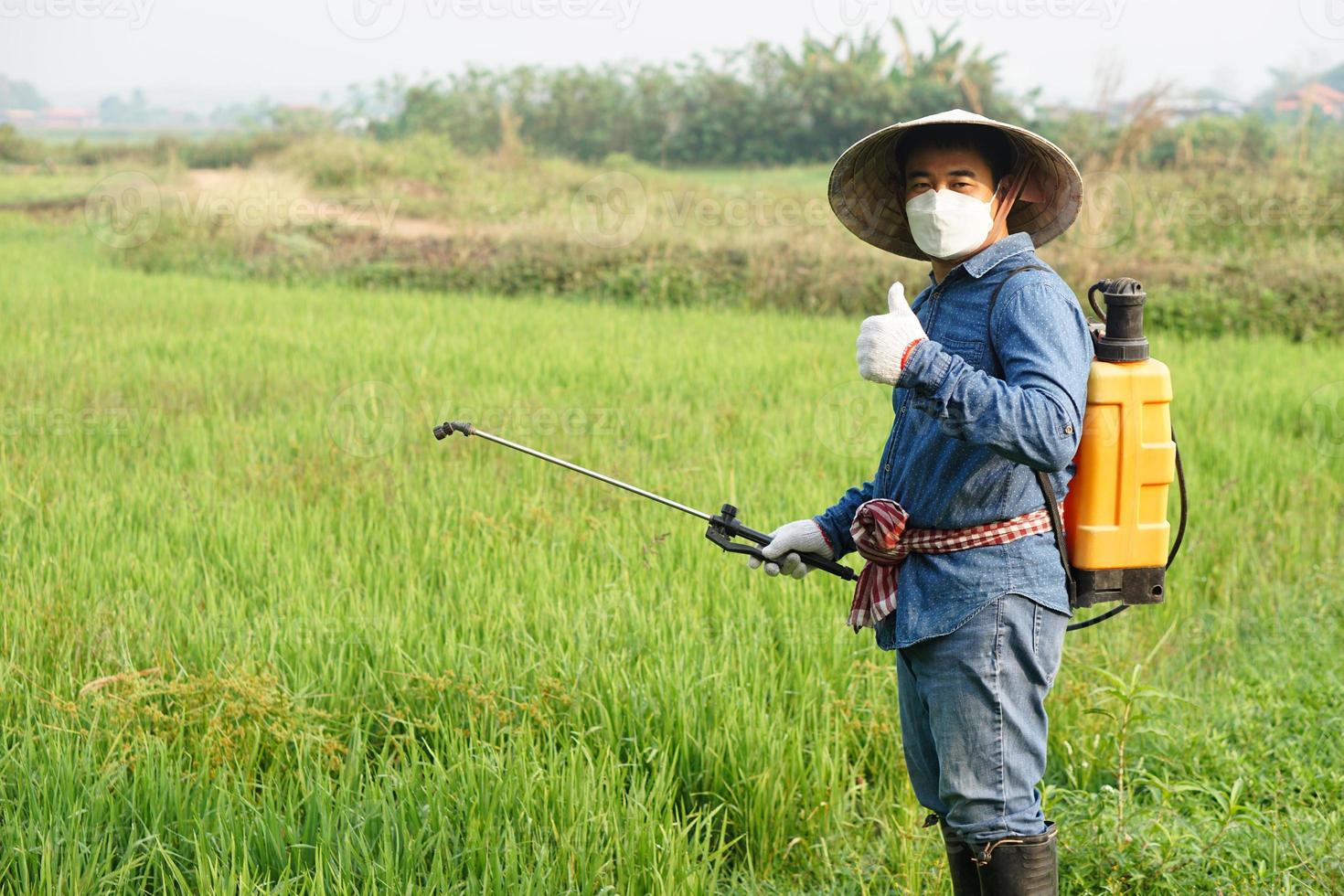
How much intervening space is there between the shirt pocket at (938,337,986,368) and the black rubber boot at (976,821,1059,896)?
727mm

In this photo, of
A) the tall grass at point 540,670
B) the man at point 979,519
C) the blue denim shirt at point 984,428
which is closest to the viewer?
the blue denim shirt at point 984,428

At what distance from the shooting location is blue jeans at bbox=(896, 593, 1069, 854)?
72.2 inches

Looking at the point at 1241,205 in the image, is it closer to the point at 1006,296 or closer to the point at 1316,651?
the point at 1316,651

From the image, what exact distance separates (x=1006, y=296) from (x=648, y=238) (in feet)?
31.6

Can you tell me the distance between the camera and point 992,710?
72.6 inches

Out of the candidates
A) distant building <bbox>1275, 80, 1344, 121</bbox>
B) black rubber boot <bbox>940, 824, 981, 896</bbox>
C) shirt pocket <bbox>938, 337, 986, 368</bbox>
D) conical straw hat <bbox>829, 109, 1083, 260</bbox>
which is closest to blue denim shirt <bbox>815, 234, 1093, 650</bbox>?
shirt pocket <bbox>938, 337, 986, 368</bbox>

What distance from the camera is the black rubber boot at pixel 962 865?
1.98m

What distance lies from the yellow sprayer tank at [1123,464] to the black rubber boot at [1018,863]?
0.38m

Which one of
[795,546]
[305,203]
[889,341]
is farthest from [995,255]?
[305,203]

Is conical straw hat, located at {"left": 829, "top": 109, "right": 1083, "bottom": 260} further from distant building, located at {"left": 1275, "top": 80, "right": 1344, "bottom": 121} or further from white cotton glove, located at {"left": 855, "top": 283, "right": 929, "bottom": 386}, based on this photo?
distant building, located at {"left": 1275, "top": 80, "right": 1344, "bottom": 121}

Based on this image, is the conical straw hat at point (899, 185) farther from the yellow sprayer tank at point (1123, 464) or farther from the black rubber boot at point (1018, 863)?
the black rubber boot at point (1018, 863)

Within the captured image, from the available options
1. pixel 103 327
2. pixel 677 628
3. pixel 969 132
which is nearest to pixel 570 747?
pixel 677 628

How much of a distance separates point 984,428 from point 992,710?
0.46 meters

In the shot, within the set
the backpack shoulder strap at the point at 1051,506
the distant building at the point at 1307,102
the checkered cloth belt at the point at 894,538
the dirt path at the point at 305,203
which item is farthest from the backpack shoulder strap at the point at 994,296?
the distant building at the point at 1307,102
